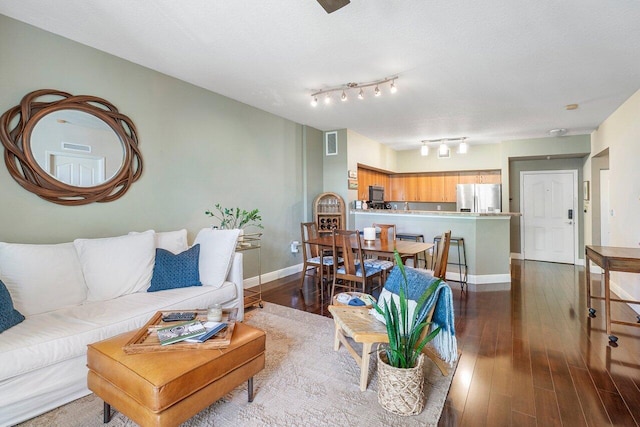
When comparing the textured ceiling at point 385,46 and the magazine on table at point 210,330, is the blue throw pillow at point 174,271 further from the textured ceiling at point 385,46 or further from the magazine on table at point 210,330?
the textured ceiling at point 385,46

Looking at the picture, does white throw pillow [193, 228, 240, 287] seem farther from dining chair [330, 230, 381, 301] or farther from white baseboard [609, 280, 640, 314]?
white baseboard [609, 280, 640, 314]

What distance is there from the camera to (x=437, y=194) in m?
7.38

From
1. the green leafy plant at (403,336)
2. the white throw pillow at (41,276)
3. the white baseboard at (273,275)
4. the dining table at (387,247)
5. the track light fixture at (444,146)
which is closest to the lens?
the green leafy plant at (403,336)

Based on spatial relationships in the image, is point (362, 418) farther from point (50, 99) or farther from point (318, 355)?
point (50, 99)

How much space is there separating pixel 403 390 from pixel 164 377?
128 cm

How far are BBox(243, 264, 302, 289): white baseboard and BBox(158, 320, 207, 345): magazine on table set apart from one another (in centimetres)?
235

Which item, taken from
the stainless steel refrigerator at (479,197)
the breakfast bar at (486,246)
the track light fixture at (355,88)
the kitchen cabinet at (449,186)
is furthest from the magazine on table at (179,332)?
the kitchen cabinet at (449,186)

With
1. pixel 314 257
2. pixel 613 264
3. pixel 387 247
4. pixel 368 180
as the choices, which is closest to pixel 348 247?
pixel 387 247

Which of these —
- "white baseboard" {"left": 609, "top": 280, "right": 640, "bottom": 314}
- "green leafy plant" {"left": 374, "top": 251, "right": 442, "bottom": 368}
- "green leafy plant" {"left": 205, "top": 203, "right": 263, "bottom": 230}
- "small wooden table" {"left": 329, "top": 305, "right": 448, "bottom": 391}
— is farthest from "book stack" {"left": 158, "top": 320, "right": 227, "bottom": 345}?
"white baseboard" {"left": 609, "top": 280, "right": 640, "bottom": 314}

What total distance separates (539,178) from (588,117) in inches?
84.7

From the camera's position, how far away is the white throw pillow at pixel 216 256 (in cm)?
288

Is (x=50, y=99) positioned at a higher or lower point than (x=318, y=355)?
higher

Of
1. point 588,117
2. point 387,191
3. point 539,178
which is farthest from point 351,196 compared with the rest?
point 539,178

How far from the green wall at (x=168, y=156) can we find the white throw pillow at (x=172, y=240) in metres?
0.22
